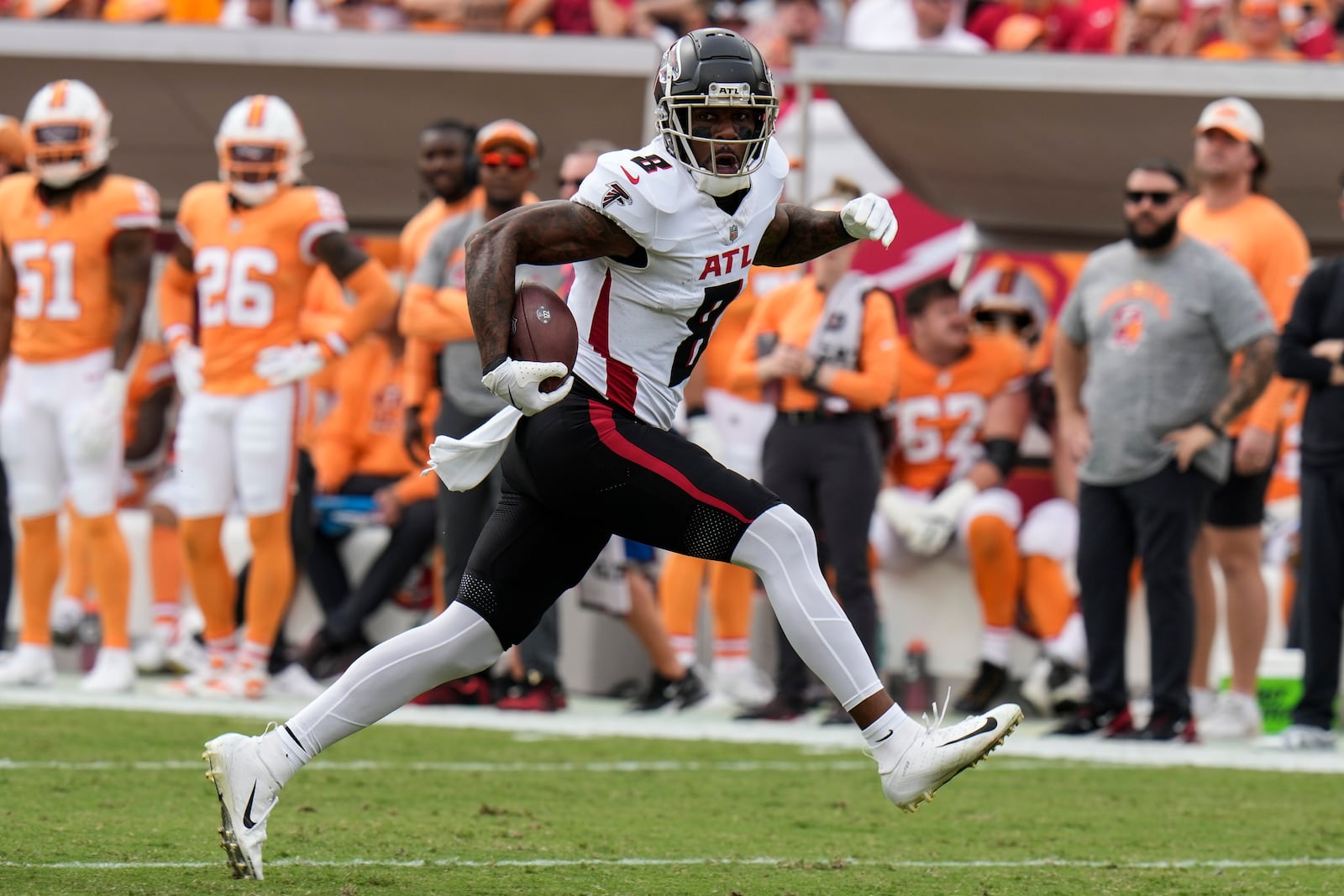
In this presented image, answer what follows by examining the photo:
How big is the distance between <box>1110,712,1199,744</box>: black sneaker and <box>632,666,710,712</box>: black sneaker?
171cm

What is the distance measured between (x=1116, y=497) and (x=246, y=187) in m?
3.47

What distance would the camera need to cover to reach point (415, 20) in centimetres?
1062

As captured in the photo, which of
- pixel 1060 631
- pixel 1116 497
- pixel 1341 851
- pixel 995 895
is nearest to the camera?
pixel 995 895

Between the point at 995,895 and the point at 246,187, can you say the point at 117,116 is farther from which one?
the point at 995,895

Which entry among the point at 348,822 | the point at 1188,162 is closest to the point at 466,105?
the point at 1188,162

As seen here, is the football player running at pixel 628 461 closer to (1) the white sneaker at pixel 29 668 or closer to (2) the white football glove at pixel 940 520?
(2) the white football glove at pixel 940 520

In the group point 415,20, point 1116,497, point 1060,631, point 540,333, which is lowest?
point 1060,631

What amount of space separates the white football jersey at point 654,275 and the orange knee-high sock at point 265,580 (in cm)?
374

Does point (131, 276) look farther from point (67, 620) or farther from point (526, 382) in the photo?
point (526, 382)

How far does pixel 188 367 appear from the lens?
784 cm

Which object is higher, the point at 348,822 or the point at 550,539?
the point at 550,539

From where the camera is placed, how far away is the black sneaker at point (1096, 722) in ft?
23.0

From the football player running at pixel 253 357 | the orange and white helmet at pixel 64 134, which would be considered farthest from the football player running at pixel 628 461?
the orange and white helmet at pixel 64 134

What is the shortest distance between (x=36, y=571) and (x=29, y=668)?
38 cm
